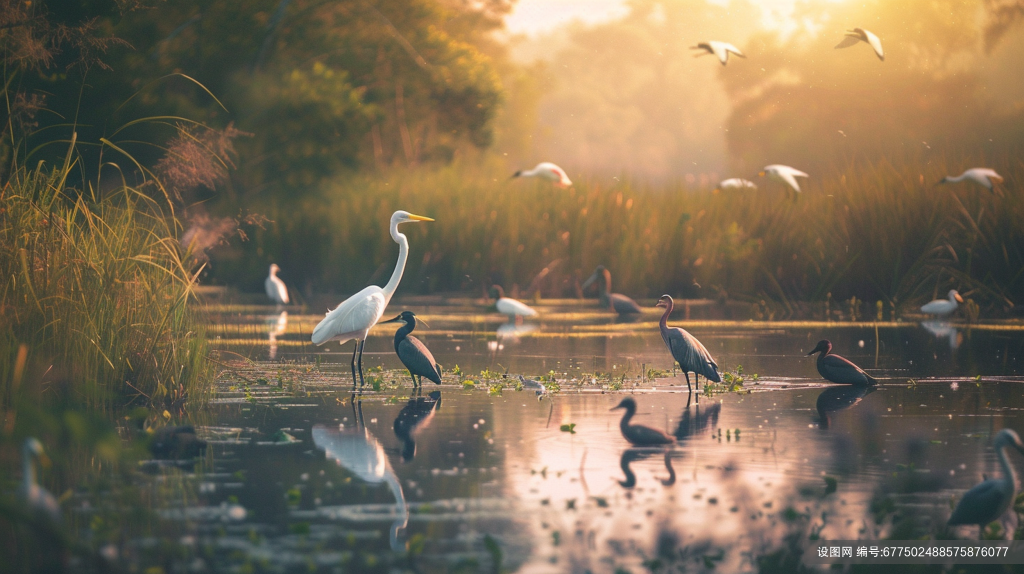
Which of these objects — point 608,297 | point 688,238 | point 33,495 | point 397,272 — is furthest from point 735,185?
point 33,495

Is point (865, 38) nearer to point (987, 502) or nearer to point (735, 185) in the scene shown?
point (735, 185)

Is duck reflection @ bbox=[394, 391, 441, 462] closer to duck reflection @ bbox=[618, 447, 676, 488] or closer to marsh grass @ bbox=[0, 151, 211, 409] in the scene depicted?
duck reflection @ bbox=[618, 447, 676, 488]

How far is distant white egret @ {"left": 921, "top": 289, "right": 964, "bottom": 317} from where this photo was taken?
55.3 feet

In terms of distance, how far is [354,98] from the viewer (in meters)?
26.4

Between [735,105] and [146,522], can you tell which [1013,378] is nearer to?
[146,522]

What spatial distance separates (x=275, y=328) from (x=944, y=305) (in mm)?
9829

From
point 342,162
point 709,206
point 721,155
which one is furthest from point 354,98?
point 721,155

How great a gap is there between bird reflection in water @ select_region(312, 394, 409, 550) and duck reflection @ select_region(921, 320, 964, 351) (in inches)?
323

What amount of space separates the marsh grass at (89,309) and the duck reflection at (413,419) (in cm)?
167

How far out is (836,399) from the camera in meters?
9.57

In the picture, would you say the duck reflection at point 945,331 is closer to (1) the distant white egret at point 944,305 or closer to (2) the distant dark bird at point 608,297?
(1) the distant white egret at point 944,305

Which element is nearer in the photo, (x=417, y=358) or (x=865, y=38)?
(x=417, y=358)

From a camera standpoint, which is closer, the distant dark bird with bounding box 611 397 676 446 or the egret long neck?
the distant dark bird with bounding box 611 397 676 446

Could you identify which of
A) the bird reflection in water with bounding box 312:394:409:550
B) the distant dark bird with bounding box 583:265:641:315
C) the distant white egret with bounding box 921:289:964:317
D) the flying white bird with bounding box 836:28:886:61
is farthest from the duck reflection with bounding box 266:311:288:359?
the distant white egret with bounding box 921:289:964:317
